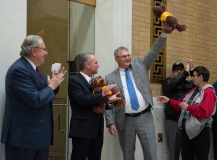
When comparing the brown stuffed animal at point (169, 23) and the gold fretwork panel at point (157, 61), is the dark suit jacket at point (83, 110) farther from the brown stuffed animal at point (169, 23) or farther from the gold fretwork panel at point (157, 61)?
the gold fretwork panel at point (157, 61)

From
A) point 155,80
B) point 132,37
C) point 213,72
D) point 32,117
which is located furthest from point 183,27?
point 213,72

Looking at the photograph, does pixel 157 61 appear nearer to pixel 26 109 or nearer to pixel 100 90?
pixel 100 90

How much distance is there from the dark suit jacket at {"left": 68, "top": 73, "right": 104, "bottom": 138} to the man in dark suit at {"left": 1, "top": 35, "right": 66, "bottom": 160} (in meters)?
0.52

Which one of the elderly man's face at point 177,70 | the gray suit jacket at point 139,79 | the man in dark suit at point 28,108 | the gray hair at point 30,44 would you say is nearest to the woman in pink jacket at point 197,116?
the gray suit jacket at point 139,79

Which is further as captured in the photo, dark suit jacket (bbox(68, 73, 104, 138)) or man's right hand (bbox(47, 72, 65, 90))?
dark suit jacket (bbox(68, 73, 104, 138))

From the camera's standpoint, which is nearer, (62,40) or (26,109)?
(26,109)

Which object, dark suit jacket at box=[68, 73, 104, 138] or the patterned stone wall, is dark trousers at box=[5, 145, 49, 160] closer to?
dark suit jacket at box=[68, 73, 104, 138]

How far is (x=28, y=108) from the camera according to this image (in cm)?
391

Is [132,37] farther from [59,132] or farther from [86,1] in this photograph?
[59,132]

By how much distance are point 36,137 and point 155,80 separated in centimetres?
314

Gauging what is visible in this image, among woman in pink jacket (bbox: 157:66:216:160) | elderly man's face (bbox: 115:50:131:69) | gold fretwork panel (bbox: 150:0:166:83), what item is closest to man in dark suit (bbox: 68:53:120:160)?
elderly man's face (bbox: 115:50:131:69)

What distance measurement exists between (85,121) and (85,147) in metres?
0.30

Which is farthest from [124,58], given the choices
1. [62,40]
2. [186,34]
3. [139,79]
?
[186,34]

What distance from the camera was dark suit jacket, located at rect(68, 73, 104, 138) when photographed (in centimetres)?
451
